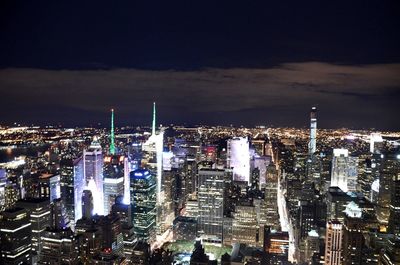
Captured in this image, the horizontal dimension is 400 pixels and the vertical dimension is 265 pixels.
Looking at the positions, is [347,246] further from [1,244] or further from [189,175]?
[189,175]

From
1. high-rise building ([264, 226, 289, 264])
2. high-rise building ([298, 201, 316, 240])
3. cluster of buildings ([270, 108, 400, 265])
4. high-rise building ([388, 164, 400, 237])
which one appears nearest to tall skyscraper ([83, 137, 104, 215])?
high-rise building ([264, 226, 289, 264])

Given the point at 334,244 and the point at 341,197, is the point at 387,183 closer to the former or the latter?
the point at 341,197

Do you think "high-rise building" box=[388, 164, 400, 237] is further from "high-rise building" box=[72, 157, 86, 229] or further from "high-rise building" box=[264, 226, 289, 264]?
"high-rise building" box=[72, 157, 86, 229]

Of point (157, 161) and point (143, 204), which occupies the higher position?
point (157, 161)

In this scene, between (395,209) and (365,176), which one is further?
(365,176)

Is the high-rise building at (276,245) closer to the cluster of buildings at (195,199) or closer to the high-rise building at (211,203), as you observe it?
the cluster of buildings at (195,199)

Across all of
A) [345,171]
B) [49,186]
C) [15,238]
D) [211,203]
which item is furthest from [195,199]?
[15,238]

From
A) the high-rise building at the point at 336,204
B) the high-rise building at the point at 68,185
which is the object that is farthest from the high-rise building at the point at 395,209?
the high-rise building at the point at 68,185

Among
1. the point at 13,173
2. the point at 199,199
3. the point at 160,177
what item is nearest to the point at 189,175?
the point at 160,177
